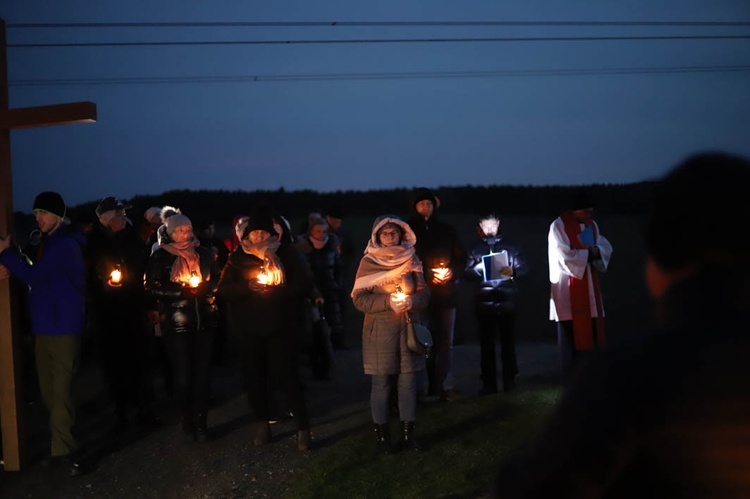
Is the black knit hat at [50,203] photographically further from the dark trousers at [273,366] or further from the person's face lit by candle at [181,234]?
the dark trousers at [273,366]

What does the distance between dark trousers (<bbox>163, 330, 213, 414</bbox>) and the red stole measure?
3768 mm

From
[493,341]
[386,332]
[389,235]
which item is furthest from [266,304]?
[493,341]

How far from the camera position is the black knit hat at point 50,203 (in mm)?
7219

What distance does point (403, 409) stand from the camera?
7.41 m

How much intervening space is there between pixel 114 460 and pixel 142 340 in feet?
4.73

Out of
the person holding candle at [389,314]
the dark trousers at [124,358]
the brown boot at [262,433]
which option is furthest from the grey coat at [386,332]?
the dark trousers at [124,358]

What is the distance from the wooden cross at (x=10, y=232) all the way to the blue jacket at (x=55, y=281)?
29cm

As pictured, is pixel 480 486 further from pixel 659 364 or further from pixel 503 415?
pixel 659 364

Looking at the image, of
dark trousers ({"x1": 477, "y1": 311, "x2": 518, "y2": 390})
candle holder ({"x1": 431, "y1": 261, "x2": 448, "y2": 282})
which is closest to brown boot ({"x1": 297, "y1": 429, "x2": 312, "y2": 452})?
candle holder ({"x1": 431, "y1": 261, "x2": 448, "y2": 282})

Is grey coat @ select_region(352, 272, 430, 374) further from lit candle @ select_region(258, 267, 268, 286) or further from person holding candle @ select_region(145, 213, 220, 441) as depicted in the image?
person holding candle @ select_region(145, 213, 220, 441)

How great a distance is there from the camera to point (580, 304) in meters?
8.84

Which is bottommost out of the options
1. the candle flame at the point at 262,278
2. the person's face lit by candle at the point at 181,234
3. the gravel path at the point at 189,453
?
the gravel path at the point at 189,453

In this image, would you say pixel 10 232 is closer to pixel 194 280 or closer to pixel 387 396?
pixel 194 280

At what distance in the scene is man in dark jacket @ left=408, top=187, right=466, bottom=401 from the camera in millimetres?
9086
